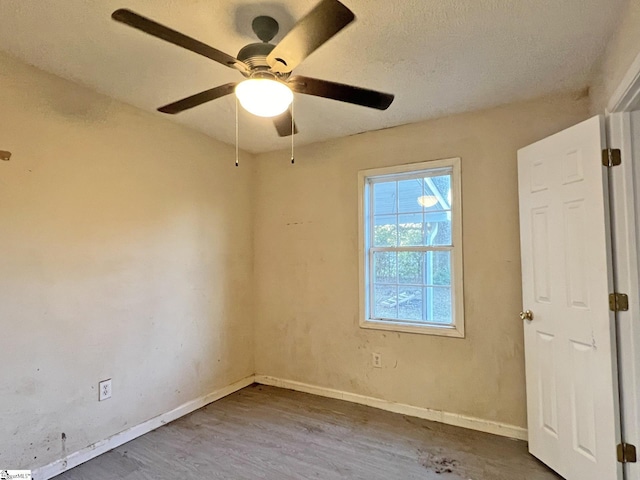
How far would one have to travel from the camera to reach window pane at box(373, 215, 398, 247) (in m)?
3.19

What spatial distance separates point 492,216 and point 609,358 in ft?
3.97

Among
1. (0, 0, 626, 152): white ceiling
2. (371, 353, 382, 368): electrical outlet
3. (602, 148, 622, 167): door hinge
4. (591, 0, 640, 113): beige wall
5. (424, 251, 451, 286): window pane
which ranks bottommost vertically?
(371, 353, 382, 368): electrical outlet

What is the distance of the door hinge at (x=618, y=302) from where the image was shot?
1786mm

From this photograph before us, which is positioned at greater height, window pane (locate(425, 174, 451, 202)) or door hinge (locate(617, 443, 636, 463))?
window pane (locate(425, 174, 451, 202))

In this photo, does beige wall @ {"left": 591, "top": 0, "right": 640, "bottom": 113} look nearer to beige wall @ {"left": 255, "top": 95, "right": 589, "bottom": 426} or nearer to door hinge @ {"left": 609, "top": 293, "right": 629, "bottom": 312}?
beige wall @ {"left": 255, "top": 95, "right": 589, "bottom": 426}

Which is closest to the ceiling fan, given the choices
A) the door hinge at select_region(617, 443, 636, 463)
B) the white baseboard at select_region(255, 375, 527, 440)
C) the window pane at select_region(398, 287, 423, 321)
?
the window pane at select_region(398, 287, 423, 321)

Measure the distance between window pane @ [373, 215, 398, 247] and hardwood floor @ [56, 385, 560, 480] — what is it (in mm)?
1436

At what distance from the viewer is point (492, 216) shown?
2725 millimetres

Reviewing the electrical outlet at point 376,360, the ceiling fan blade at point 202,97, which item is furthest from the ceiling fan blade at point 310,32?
the electrical outlet at point 376,360

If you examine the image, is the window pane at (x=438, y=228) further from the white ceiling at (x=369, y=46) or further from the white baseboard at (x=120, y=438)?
the white baseboard at (x=120, y=438)

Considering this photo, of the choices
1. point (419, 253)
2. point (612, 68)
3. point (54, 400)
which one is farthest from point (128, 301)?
point (612, 68)

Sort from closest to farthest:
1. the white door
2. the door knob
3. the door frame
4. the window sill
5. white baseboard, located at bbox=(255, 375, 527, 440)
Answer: the door frame → the white door → the door knob → white baseboard, located at bbox=(255, 375, 527, 440) → the window sill

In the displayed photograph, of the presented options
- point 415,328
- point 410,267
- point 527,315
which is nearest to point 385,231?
point 410,267

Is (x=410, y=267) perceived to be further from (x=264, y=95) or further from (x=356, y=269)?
(x=264, y=95)
